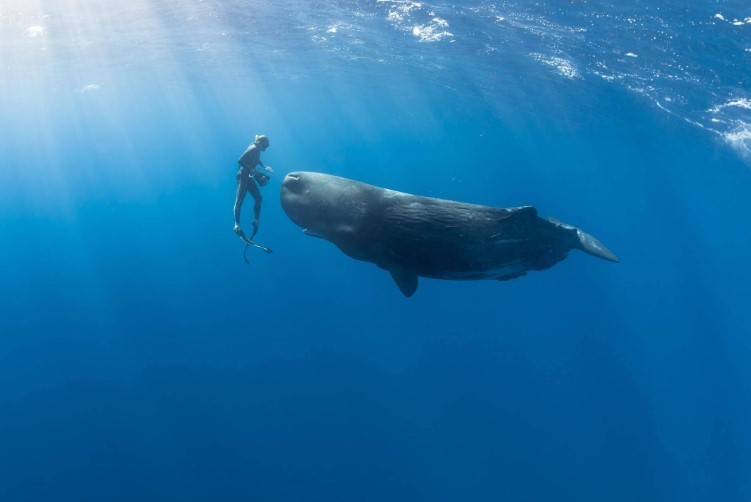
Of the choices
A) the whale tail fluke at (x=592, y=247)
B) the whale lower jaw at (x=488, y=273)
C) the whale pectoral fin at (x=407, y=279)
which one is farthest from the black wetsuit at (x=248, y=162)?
the whale tail fluke at (x=592, y=247)

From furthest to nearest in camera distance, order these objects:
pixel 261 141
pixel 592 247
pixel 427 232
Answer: pixel 261 141, pixel 592 247, pixel 427 232

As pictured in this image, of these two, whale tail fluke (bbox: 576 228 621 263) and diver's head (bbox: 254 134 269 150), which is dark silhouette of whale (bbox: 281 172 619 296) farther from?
diver's head (bbox: 254 134 269 150)

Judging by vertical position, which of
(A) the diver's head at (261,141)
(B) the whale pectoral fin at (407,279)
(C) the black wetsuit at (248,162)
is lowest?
(B) the whale pectoral fin at (407,279)

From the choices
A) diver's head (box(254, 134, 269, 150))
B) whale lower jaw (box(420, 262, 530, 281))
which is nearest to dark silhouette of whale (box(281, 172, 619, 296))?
whale lower jaw (box(420, 262, 530, 281))

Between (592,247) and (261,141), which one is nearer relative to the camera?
(592,247)

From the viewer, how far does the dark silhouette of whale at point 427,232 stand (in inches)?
240

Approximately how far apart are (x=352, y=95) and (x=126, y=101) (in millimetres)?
31520

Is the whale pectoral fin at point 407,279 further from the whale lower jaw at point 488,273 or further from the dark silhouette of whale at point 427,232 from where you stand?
the whale lower jaw at point 488,273

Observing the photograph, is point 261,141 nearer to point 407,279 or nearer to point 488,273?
point 407,279

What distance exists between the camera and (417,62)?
35.4 meters

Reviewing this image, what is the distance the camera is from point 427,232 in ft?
20.3

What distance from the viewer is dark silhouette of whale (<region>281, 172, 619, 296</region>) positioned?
240 inches

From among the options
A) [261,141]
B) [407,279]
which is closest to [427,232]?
[407,279]

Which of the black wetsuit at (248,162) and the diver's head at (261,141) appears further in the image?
the diver's head at (261,141)
